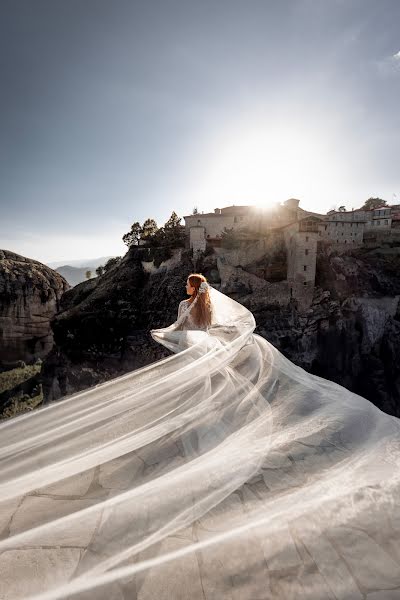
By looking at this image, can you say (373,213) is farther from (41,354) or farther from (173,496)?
(41,354)

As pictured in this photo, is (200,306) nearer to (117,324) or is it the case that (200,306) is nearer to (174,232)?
(117,324)

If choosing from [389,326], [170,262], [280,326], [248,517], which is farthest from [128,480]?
[389,326]

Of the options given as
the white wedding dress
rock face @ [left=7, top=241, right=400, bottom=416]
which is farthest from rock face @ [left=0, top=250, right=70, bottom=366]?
the white wedding dress

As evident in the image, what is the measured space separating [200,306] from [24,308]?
56.5m

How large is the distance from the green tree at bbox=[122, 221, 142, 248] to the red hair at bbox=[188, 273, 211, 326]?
36845mm

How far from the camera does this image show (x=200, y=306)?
4.63 m

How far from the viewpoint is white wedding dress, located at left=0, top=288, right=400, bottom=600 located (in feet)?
4.10

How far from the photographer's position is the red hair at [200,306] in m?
4.58

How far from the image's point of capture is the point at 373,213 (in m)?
42.9

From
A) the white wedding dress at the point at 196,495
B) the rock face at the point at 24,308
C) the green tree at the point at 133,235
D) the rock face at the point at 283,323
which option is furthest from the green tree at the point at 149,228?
the white wedding dress at the point at 196,495

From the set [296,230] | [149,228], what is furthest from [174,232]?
[296,230]

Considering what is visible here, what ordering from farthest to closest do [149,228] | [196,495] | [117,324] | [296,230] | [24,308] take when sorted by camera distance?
[24,308] < [149,228] < [117,324] < [296,230] < [196,495]

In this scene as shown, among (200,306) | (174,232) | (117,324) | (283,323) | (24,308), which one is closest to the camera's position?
(200,306)

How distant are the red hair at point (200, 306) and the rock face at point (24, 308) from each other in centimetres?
5247
